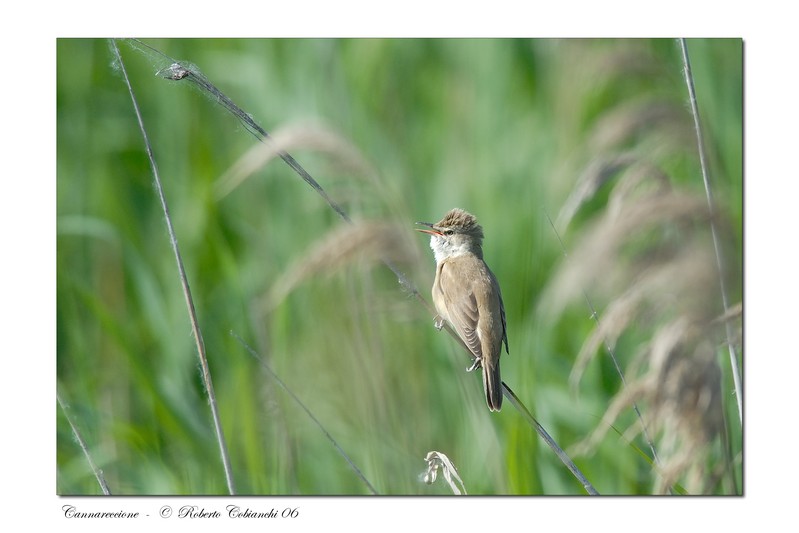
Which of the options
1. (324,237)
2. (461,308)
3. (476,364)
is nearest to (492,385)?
(476,364)

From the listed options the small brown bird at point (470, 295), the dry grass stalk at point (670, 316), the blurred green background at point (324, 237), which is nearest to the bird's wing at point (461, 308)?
the small brown bird at point (470, 295)

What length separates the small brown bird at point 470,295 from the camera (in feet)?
9.63

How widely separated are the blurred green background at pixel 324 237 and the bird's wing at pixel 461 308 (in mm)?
132

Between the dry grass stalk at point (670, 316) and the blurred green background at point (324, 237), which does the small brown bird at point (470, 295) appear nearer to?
the blurred green background at point (324, 237)

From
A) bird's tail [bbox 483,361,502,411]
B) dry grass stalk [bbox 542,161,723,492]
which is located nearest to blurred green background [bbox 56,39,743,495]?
bird's tail [bbox 483,361,502,411]

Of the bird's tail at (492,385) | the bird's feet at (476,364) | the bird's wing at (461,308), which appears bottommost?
the bird's tail at (492,385)

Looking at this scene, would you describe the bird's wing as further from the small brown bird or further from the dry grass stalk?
the dry grass stalk

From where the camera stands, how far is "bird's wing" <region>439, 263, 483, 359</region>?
2959mm

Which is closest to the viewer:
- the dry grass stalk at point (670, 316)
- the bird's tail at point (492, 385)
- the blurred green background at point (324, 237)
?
the dry grass stalk at point (670, 316)

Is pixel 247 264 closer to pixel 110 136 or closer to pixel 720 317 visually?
pixel 110 136

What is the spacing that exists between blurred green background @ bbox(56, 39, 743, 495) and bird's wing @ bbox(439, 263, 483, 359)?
132 millimetres
